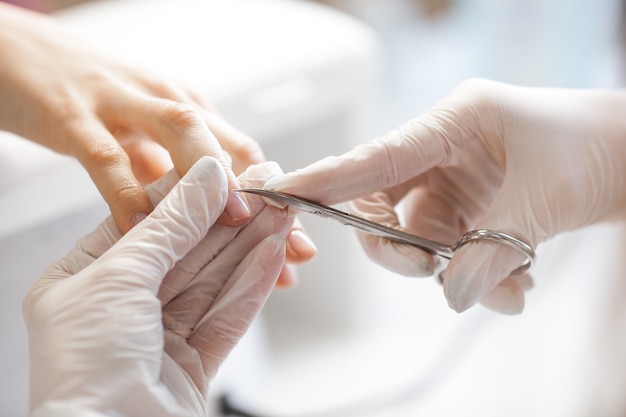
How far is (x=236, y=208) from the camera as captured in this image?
700 mm

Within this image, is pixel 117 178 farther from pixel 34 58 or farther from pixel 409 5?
pixel 409 5

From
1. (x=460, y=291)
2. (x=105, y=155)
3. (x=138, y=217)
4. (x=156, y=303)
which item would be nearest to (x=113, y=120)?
(x=105, y=155)

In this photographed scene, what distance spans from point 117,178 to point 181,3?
2.59ft

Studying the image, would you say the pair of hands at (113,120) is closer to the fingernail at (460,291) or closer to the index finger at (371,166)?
the index finger at (371,166)

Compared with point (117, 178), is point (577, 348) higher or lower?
lower

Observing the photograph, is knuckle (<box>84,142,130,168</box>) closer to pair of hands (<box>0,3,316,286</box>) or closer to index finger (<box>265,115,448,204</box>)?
pair of hands (<box>0,3,316,286</box>)

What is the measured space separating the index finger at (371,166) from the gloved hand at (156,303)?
4cm

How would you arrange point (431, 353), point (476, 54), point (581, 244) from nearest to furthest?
point (581, 244) → point (431, 353) → point (476, 54)

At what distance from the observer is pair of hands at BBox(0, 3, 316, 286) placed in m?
0.74

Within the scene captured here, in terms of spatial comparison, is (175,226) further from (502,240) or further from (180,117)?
(502,240)

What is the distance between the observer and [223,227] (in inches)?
28.3

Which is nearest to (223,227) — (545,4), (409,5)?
(545,4)

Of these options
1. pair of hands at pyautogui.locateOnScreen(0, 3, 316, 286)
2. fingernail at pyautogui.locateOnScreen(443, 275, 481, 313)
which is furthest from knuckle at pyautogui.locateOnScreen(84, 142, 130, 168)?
fingernail at pyautogui.locateOnScreen(443, 275, 481, 313)

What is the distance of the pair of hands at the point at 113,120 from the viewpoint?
0.74 m
